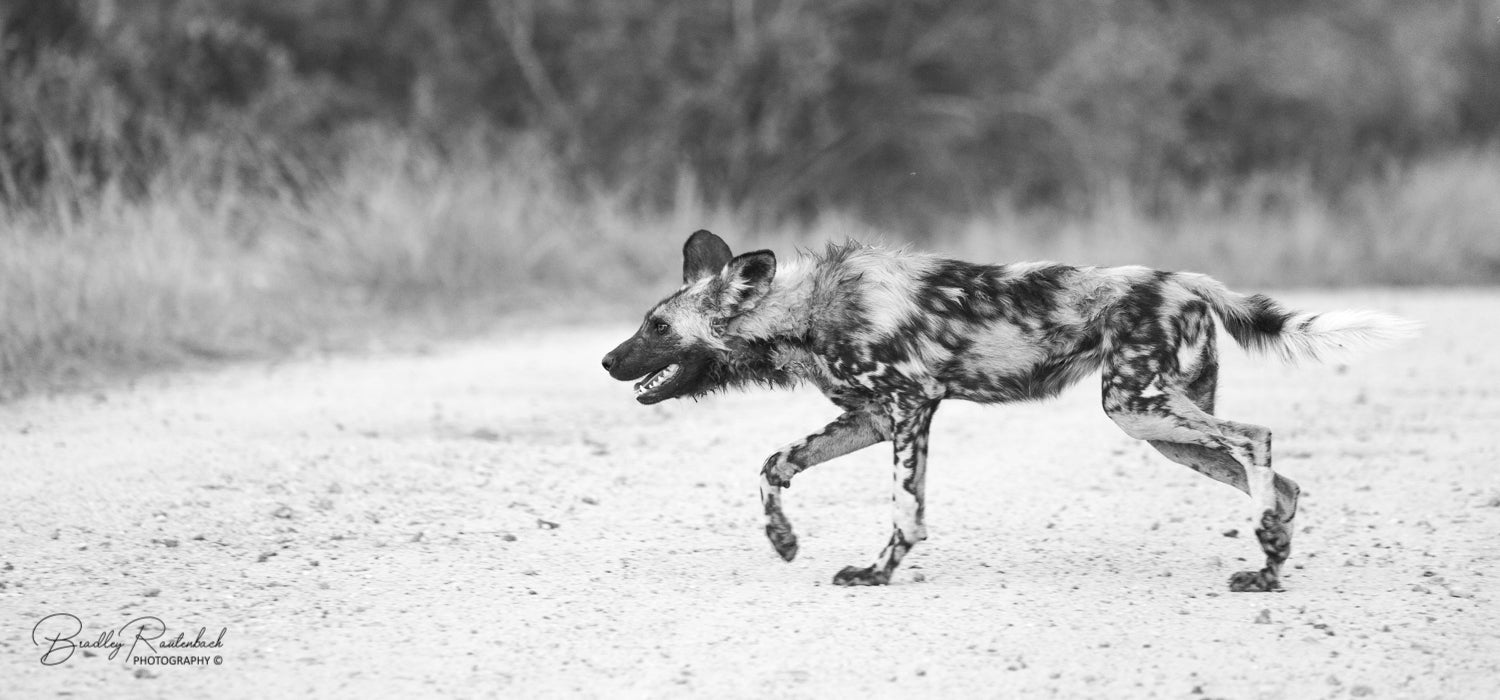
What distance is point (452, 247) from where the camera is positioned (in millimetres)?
12695

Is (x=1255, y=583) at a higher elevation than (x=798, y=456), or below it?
below

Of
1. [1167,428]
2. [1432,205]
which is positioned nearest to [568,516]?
[1167,428]

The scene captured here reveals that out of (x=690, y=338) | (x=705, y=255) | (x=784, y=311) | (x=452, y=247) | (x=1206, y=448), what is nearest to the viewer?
(x=1206, y=448)

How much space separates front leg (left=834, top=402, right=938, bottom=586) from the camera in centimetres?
464

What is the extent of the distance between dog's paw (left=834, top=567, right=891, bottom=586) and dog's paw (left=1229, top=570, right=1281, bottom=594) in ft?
3.22

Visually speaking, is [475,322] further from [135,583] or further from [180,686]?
[180,686]

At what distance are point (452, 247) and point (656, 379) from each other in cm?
764

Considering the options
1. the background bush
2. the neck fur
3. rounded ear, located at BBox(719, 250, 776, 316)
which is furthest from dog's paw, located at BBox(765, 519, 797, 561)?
the background bush

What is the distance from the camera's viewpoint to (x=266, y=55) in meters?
17.0

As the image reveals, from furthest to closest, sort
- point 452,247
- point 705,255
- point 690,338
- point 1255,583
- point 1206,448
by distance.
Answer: point 452,247, point 705,255, point 690,338, point 1206,448, point 1255,583

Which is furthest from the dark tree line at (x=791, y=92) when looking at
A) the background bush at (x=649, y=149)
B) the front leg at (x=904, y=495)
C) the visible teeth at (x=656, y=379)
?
the front leg at (x=904, y=495)

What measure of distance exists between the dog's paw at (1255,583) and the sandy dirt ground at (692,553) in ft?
0.24

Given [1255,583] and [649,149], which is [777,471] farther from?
[649,149]

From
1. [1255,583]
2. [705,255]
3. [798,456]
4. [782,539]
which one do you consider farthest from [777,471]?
[1255,583]
